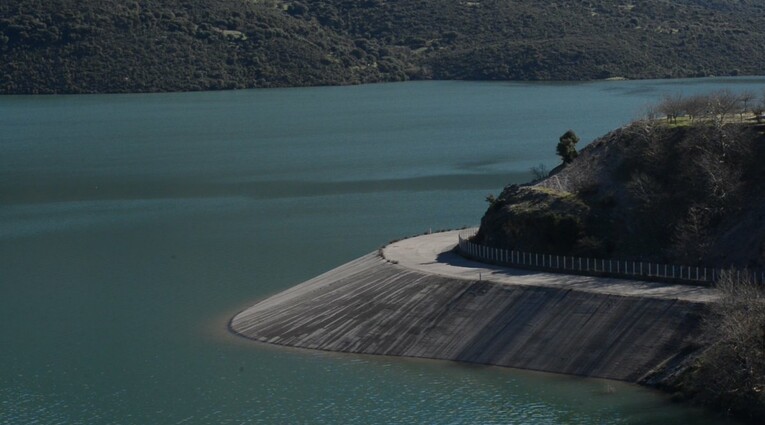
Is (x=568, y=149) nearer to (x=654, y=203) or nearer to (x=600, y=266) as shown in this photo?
(x=654, y=203)

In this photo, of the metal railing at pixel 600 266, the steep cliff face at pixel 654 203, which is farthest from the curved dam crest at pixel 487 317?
the steep cliff face at pixel 654 203

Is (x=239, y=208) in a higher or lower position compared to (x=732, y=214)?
lower

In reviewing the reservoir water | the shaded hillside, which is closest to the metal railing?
the shaded hillside

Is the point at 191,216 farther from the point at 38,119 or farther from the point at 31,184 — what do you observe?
the point at 38,119

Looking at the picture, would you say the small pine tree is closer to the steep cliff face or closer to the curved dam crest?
the steep cliff face

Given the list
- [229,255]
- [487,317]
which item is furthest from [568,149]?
[487,317]

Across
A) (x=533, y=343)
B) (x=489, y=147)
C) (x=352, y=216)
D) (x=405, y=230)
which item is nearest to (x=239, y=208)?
(x=352, y=216)
